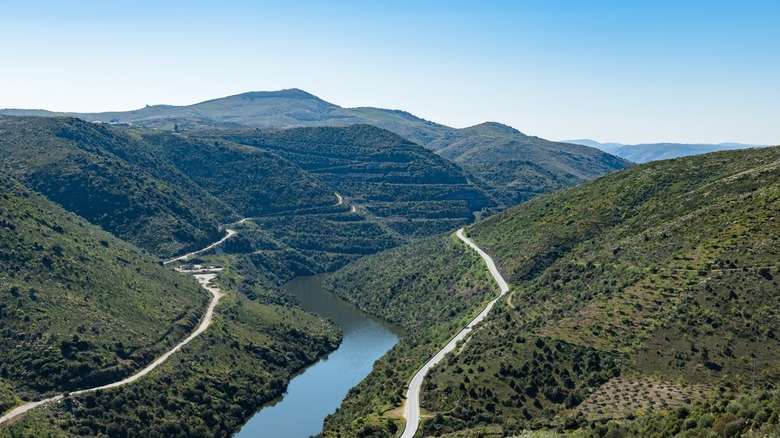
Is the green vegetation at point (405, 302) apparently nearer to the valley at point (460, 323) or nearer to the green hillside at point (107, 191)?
the valley at point (460, 323)

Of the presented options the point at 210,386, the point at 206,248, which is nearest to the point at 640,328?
the point at 210,386

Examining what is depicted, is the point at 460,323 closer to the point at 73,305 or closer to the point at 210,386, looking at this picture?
the point at 210,386

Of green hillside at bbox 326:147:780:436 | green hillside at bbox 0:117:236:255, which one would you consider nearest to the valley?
green hillside at bbox 326:147:780:436

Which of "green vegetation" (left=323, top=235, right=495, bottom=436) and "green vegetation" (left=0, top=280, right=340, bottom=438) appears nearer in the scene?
"green vegetation" (left=0, top=280, right=340, bottom=438)

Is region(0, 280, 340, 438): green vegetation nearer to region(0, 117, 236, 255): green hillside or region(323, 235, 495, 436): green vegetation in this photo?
region(323, 235, 495, 436): green vegetation

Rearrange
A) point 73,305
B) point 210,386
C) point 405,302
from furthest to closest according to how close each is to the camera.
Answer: point 405,302
point 73,305
point 210,386

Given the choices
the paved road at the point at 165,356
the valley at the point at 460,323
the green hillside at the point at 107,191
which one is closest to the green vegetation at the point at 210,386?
the valley at the point at 460,323

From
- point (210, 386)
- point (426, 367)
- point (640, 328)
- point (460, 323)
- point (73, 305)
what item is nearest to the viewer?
point (640, 328)

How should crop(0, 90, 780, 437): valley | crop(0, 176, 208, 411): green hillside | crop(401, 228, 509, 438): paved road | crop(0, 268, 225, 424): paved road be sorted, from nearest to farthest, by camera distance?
crop(0, 90, 780, 437): valley < crop(401, 228, 509, 438): paved road < crop(0, 268, 225, 424): paved road < crop(0, 176, 208, 411): green hillside
